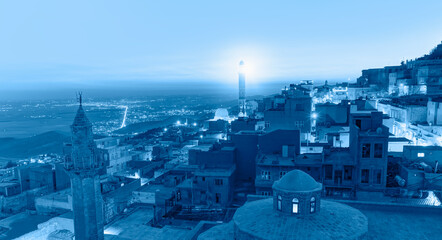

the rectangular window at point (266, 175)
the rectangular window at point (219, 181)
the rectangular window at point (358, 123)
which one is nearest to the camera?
the rectangular window at point (358, 123)

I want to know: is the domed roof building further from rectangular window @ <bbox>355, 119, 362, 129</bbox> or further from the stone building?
the stone building

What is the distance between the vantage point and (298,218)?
14.9 meters

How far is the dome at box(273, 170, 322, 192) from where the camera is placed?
→ 48.9 ft

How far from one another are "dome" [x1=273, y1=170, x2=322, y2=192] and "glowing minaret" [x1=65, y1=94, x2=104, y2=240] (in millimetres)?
13283

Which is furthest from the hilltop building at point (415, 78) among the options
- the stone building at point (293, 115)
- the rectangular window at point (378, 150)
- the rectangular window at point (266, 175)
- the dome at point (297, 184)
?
the dome at point (297, 184)

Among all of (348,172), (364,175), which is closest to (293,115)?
(348,172)

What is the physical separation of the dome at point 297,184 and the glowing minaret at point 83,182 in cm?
1328

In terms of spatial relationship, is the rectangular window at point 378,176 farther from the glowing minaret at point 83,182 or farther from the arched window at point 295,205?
the glowing minaret at point 83,182

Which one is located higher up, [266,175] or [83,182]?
[83,182]

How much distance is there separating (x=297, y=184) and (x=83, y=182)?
47.8 ft

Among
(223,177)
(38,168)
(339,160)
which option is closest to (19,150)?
(38,168)

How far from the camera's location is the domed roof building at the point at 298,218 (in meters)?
13.9

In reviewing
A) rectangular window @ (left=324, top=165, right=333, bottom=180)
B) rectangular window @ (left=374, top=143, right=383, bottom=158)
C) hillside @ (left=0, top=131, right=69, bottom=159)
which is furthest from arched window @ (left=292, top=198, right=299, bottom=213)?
hillside @ (left=0, top=131, right=69, bottom=159)

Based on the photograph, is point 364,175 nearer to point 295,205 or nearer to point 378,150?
point 378,150
